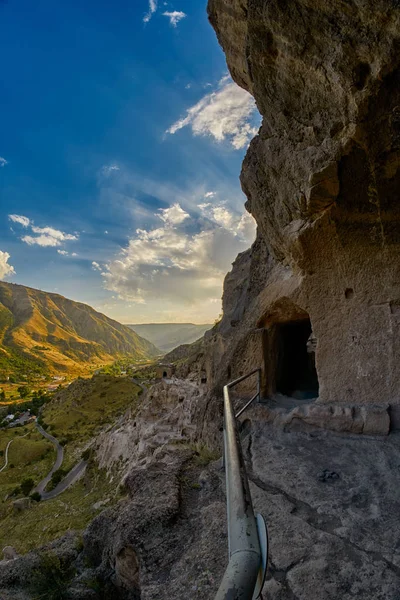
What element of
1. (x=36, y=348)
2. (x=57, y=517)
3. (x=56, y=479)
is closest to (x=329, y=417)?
(x=57, y=517)

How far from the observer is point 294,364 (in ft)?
31.1

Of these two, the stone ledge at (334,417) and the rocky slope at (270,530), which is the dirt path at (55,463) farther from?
the stone ledge at (334,417)

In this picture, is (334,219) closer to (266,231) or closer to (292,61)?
(266,231)

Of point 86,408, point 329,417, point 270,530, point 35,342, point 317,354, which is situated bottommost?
point 86,408

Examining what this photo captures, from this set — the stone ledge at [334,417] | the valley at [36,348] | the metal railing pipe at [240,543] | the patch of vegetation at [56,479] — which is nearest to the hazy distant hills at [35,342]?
the valley at [36,348]

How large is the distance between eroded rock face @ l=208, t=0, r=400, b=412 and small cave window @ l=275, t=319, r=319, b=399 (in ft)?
3.56

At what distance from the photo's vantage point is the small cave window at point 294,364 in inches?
318

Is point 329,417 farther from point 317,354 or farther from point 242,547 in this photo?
point 242,547

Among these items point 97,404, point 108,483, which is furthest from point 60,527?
point 97,404

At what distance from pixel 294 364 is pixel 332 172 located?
6.33m

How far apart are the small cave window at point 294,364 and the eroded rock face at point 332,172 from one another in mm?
1085

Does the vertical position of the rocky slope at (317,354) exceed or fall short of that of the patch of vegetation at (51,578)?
it exceeds it

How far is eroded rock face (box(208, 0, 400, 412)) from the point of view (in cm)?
391

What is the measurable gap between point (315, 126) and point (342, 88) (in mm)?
731
